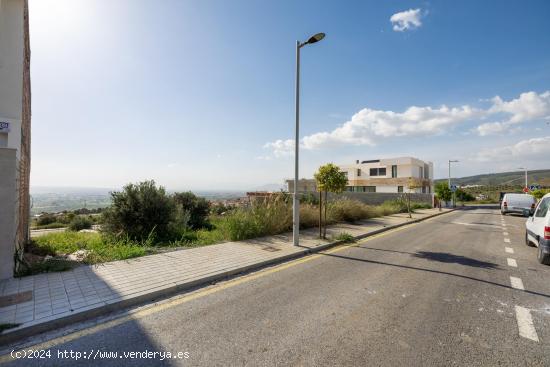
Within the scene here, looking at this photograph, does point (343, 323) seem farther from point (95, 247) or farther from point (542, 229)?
point (95, 247)

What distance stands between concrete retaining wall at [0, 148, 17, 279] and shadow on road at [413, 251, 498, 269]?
892 cm

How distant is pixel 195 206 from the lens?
41.7 feet

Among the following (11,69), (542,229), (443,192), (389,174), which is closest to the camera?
(542,229)

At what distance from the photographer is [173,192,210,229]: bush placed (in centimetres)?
1249

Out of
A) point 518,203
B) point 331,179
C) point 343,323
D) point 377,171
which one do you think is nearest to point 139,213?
point 331,179

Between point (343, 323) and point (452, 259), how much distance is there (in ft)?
16.5

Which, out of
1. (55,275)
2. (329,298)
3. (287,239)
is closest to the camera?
(329,298)

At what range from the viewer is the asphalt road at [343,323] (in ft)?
9.00

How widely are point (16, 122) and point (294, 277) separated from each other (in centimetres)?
807

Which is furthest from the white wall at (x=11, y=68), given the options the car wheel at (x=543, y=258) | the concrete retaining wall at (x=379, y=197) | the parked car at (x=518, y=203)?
the parked car at (x=518, y=203)

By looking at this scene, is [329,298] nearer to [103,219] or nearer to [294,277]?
[294,277]

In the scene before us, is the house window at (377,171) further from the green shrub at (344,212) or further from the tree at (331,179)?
the tree at (331,179)

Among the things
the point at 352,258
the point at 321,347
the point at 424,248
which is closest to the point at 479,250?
the point at 424,248

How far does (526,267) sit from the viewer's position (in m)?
6.09
